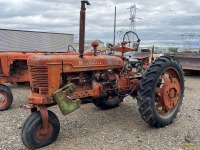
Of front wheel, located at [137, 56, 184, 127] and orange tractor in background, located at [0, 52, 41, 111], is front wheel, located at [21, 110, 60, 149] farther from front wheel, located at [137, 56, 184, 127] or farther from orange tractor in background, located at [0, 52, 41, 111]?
orange tractor in background, located at [0, 52, 41, 111]

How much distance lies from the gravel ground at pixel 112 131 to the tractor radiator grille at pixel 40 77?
2.65ft

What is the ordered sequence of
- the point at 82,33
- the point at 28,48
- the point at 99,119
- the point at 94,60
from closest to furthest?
the point at 82,33, the point at 94,60, the point at 99,119, the point at 28,48

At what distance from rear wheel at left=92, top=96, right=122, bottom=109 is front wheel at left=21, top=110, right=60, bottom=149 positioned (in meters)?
1.73

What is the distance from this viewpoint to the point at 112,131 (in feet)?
15.2

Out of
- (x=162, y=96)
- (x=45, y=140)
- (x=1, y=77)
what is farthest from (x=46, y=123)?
(x=1, y=77)

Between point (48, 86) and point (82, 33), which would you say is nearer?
point (48, 86)

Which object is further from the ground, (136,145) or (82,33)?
(82,33)

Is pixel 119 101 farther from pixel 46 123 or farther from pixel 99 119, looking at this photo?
pixel 46 123

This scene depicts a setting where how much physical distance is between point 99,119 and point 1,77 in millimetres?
3295

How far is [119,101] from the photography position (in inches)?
240

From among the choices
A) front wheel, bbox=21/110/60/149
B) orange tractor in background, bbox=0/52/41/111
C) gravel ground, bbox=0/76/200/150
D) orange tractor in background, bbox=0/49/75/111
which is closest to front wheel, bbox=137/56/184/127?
gravel ground, bbox=0/76/200/150

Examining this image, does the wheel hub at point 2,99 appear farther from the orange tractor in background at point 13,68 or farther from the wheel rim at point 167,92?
the wheel rim at point 167,92

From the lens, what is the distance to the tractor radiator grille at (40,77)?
392 centimetres

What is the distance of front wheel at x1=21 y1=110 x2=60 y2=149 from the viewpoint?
376 centimetres
